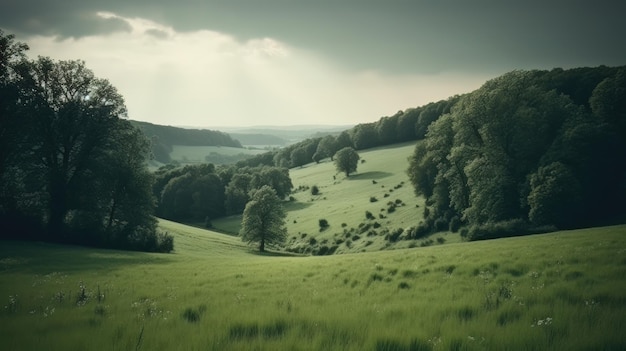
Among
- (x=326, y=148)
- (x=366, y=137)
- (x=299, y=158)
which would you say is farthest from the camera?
(x=299, y=158)

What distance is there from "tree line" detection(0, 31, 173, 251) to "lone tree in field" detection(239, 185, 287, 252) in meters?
22.6

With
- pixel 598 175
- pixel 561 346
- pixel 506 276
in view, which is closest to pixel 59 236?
pixel 506 276

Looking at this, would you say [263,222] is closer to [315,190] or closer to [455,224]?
[455,224]

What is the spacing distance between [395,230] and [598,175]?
3017cm

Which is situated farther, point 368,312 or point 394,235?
point 394,235

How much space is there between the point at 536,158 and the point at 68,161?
199 ft

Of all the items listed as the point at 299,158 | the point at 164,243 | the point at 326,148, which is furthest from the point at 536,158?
the point at 299,158

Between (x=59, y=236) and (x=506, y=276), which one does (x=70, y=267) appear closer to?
(x=59, y=236)

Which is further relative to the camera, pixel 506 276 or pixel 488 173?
pixel 488 173

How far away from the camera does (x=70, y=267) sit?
2512cm

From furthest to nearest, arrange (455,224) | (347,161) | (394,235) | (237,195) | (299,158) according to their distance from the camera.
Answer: (299,158) → (347,161) → (237,195) → (394,235) → (455,224)

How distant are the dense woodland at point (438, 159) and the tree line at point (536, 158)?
5.7 inches

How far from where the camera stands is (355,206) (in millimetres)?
86812

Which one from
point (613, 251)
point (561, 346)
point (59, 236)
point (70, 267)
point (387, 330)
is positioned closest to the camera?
point (561, 346)
